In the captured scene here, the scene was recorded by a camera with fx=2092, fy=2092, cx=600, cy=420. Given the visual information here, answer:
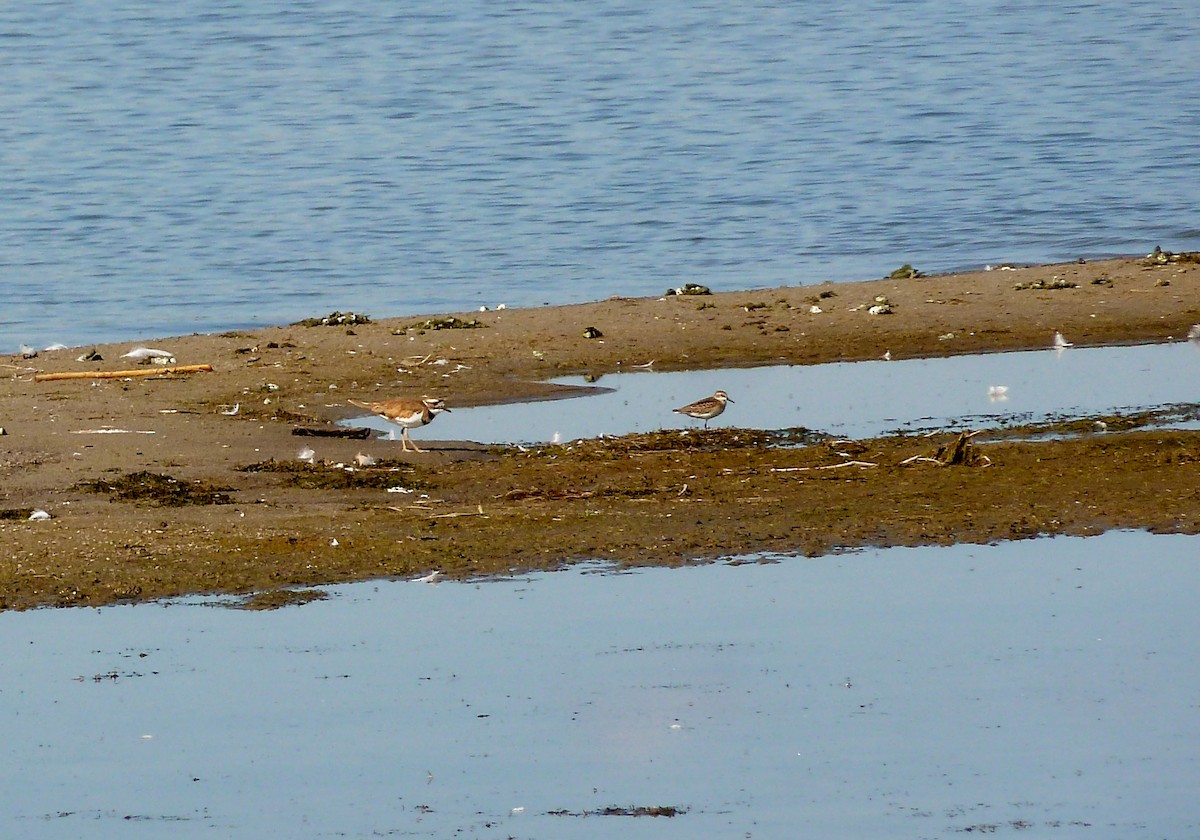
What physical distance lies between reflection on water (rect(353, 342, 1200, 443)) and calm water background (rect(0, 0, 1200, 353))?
492 cm

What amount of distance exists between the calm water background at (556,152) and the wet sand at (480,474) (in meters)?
3.75

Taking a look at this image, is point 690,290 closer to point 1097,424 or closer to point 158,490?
point 1097,424

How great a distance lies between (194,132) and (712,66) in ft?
33.2

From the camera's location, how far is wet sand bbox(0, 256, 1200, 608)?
9.66 m

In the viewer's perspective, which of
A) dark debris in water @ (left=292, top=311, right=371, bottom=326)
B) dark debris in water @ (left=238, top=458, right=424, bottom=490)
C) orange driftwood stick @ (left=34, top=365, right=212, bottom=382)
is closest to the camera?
dark debris in water @ (left=238, top=458, right=424, bottom=490)

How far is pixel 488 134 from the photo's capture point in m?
30.2

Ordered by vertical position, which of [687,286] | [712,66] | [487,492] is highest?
[487,492]

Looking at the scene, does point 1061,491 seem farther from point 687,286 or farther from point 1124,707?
point 687,286

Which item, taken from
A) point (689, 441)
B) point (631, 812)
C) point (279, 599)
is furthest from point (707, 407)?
point (631, 812)

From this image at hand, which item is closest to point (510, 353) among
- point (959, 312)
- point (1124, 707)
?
point (959, 312)

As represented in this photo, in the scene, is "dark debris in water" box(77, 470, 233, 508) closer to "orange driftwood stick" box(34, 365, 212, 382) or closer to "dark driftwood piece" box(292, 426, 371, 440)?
"dark driftwood piece" box(292, 426, 371, 440)

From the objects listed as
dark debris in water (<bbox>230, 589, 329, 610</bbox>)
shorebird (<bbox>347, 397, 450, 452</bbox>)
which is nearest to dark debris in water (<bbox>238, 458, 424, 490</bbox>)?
shorebird (<bbox>347, 397, 450, 452</bbox>)

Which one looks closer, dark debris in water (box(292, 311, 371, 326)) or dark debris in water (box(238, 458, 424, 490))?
dark debris in water (box(238, 458, 424, 490))

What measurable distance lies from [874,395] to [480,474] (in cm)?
330
